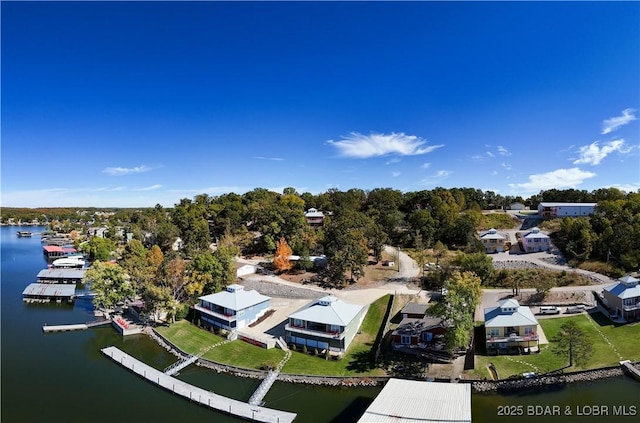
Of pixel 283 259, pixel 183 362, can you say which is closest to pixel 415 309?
pixel 183 362

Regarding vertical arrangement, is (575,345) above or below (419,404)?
above

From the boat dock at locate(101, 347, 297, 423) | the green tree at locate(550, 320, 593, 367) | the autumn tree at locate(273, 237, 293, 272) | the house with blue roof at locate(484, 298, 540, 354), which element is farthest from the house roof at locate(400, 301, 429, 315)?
the autumn tree at locate(273, 237, 293, 272)

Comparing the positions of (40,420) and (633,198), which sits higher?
(633,198)

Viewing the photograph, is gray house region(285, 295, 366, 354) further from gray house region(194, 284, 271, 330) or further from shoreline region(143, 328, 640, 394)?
gray house region(194, 284, 271, 330)

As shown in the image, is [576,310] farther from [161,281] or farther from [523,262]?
[161,281]

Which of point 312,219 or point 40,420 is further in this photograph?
point 312,219

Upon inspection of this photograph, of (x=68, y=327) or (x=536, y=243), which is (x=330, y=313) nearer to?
(x=68, y=327)

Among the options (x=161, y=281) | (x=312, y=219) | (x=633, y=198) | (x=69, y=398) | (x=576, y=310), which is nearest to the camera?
(x=69, y=398)

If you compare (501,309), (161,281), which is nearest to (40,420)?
(161,281)
